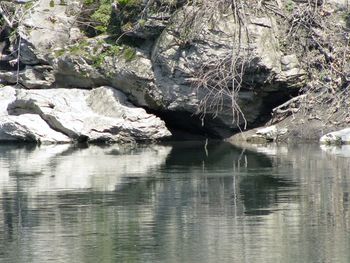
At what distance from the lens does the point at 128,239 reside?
11766 mm

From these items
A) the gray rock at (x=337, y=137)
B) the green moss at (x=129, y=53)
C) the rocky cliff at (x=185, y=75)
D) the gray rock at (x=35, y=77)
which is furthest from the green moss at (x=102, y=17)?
the gray rock at (x=337, y=137)

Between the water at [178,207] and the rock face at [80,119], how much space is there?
13.5ft

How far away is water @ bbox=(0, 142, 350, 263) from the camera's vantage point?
11.0 m

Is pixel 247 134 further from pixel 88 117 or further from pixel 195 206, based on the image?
pixel 195 206

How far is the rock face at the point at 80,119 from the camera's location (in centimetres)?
2703

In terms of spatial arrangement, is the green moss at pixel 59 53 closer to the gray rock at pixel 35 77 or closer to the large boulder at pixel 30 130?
the gray rock at pixel 35 77

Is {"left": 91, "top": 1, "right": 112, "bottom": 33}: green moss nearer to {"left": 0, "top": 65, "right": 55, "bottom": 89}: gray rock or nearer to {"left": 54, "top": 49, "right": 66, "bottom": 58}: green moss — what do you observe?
{"left": 54, "top": 49, "right": 66, "bottom": 58}: green moss

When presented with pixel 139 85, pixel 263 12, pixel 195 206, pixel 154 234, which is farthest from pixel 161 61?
pixel 154 234

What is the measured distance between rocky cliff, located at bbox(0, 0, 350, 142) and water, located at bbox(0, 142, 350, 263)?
3.75m

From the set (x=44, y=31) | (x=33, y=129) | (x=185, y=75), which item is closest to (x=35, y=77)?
(x=44, y=31)

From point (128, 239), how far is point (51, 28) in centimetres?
1848

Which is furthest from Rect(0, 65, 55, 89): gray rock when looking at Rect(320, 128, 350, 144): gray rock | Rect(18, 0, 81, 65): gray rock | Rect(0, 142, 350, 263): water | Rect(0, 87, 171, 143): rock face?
Rect(320, 128, 350, 144): gray rock

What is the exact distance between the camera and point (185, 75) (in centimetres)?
2639

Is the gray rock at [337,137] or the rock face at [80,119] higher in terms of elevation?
the rock face at [80,119]
